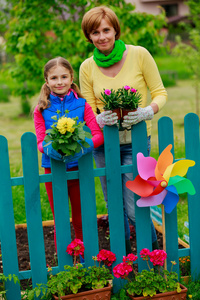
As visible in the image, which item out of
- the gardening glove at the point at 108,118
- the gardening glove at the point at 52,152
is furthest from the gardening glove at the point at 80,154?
the gardening glove at the point at 108,118

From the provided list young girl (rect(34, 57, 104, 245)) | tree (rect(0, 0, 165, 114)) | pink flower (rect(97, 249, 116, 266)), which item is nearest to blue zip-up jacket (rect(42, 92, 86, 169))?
young girl (rect(34, 57, 104, 245))

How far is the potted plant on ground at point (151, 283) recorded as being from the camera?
268 cm

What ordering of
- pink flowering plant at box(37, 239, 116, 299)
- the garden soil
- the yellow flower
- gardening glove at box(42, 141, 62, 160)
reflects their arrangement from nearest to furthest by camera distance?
the yellow flower
gardening glove at box(42, 141, 62, 160)
pink flowering plant at box(37, 239, 116, 299)
the garden soil

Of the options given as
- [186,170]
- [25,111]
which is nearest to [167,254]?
[186,170]

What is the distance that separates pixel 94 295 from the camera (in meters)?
2.67

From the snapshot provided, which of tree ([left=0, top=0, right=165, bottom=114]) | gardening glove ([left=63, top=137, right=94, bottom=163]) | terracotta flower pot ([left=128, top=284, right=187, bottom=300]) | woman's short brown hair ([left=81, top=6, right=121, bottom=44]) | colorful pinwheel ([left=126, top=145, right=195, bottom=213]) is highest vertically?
tree ([left=0, top=0, right=165, bottom=114])

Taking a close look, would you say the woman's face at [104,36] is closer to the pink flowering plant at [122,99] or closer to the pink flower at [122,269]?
the pink flowering plant at [122,99]

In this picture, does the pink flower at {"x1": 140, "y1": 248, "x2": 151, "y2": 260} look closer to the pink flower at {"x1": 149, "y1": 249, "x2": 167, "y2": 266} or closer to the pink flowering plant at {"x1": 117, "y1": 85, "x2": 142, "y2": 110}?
the pink flower at {"x1": 149, "y1": 249, "x2": 167, "y2": 266}

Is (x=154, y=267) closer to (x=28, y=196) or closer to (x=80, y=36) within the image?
(x=28, y=196)

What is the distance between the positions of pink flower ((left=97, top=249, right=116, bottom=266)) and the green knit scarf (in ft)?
4.19

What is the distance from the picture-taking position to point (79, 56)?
5691 mm

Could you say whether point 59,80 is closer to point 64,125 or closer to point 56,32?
point 64,125

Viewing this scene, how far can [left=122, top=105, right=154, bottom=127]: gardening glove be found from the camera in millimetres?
2689

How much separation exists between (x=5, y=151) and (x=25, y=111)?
38.3 ft
